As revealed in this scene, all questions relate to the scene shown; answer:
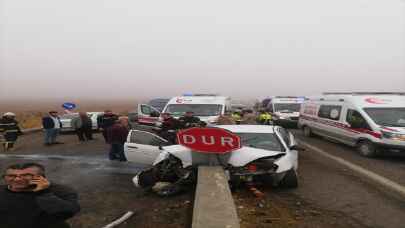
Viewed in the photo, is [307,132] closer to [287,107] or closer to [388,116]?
[287,107]

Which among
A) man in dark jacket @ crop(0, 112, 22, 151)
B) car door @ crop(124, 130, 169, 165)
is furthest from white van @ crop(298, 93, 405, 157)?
man in dark jacket @ crop(0, 112, 22, 151)

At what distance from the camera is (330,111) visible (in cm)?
1416

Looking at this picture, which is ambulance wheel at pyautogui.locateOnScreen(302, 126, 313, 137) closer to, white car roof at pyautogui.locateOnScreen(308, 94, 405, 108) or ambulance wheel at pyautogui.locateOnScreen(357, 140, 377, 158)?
white car roof at pyautogui.locateOnScreen(308, 94, 405, 108)

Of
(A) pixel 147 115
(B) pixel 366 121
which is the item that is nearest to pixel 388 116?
(B) pixel 366 121

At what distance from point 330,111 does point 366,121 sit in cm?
278

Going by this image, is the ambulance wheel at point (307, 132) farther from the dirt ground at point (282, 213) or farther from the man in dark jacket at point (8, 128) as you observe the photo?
the man in dark jacket at point (8, 128)

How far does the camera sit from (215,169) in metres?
6.59

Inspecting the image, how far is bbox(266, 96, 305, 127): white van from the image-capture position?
21.3 m

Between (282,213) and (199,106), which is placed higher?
Answer: (199,106)

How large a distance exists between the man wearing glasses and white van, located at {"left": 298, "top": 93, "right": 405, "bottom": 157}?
10229 mm

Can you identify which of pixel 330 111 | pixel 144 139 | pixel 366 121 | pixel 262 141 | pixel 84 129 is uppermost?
pixel 330 111

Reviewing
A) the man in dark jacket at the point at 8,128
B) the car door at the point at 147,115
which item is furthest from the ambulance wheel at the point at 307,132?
the man in dark jacket at the point at 8,128

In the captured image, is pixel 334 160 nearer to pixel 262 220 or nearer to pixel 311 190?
pixel 311 190

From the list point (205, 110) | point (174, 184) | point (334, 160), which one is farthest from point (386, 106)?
point (174, 184)
